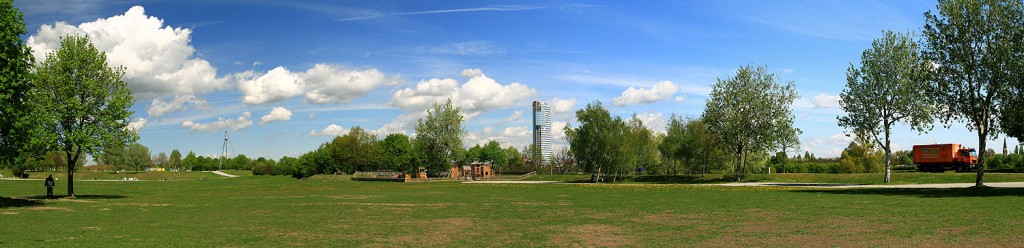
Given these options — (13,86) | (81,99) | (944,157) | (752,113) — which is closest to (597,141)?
(752,113)

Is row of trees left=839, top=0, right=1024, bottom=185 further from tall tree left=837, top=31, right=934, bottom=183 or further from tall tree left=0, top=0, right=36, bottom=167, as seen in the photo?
tall tree left=0, top=0, right=36, bottom=167

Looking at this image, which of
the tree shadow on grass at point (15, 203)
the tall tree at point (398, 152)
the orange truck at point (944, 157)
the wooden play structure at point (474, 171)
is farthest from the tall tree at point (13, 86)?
the tall tree at point (398, 152)

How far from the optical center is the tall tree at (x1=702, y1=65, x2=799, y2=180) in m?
71.6

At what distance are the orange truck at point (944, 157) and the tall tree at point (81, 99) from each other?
81091mm

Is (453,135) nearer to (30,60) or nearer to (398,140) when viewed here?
(398,140)

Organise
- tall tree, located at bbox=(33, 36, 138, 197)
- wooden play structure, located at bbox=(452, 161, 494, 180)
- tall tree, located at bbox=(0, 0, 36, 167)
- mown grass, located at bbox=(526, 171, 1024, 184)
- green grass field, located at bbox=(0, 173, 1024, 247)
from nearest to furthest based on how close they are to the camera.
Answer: green grass field, located at bbox=(0, 173, 1024, 247) < tall tree, located at bbox=(0, 0, 36, 167) < tall tree, located at bbox=(33, 36, 138, 197) < mown grass, located at bbox=(526, 171, 1024, 184) < wooden play structure, located at bbox=(452, 161, 494, 180)

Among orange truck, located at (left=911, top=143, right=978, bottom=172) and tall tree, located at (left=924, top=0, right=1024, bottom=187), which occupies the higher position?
tall tree, located at (left=924, top=0, right=1024, bottom=187)

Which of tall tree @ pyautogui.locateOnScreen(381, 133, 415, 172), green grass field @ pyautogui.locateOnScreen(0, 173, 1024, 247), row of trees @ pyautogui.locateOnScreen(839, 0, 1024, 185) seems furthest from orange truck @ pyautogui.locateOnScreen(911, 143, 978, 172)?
tall tree @ pyautogui.locateOnScreen(381, 133, 415, 172)

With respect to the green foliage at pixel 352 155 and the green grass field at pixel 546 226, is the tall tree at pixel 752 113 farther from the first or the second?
the green foliage at pixel 352 155

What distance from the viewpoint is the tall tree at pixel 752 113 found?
71625 mm

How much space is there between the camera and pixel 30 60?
3475 centimetres

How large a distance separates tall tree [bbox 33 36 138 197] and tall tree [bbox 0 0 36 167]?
18.9ft

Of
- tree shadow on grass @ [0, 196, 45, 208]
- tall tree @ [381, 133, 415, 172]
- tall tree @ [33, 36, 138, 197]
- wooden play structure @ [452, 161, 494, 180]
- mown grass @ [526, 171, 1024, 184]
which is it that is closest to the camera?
tree shadow on grass @ [0, 196, 45, 208]

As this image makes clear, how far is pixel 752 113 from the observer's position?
71812mm
